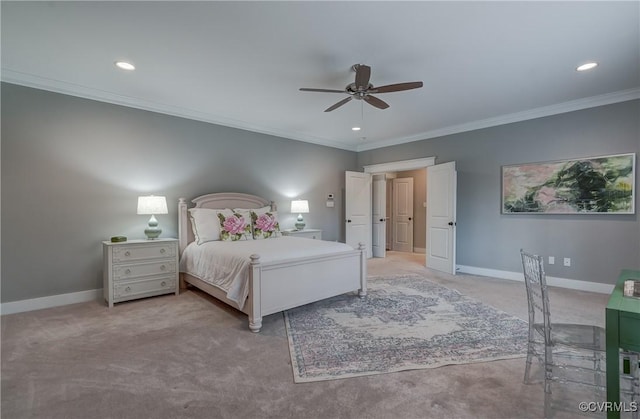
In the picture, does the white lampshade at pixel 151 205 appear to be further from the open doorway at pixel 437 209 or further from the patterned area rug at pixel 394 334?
the open doorway at pixel 437 209

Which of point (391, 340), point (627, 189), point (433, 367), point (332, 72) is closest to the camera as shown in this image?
point (433, 367)

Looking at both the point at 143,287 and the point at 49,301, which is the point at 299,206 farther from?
the point at 49,301

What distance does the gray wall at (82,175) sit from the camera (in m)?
3.27

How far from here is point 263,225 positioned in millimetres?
4598

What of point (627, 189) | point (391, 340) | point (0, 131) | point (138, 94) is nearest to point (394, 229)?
point (627, 189)

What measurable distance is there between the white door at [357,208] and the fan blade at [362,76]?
3.54m

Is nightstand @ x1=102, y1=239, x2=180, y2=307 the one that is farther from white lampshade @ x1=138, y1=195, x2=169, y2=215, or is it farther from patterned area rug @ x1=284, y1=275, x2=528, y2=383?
patterned area rug @ x1=284, y1=275, x2=528, y2=383

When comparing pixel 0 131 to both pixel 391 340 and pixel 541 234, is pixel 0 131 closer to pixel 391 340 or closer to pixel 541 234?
pixel 391 340

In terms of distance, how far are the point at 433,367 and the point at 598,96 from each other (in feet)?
13.9

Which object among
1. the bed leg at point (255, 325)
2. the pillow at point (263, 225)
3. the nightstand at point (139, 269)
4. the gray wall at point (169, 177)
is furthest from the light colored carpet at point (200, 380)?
the pillow at point (263, 225)

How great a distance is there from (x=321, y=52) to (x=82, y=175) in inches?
130

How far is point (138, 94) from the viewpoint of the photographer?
3.81 meters

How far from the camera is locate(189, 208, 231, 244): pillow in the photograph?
414cm

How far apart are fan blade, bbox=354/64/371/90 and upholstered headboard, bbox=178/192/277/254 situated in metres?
2.85
